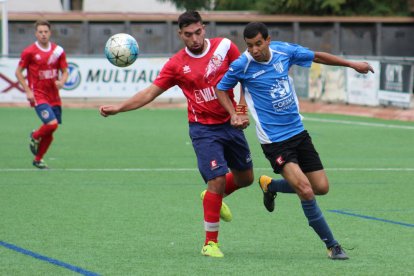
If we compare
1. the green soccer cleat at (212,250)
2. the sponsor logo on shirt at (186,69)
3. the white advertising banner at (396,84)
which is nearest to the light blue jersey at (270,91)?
the sponsor logo on shirt at (186,69)

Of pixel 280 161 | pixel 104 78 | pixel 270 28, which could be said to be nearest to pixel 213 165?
pixel 280 161

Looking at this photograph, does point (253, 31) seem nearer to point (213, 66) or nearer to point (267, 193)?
point (213, 66)

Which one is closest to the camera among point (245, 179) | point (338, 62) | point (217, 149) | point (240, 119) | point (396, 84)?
point (240, 119)

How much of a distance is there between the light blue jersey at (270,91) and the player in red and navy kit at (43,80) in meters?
7.63

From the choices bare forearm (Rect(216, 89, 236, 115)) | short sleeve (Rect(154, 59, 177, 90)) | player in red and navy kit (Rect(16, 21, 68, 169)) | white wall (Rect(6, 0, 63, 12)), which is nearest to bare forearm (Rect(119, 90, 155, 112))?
short sleeve (Rect(154, 59, 177, 90))

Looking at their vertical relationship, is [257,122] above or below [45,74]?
above

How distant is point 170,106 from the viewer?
1297 inches

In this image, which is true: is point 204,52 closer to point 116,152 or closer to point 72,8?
point 116,152

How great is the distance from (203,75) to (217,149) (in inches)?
25.7

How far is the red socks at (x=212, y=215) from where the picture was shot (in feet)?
29.9

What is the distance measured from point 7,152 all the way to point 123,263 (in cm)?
1069

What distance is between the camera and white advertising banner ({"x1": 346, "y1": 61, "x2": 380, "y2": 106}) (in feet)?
92.6

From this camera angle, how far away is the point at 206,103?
944cm

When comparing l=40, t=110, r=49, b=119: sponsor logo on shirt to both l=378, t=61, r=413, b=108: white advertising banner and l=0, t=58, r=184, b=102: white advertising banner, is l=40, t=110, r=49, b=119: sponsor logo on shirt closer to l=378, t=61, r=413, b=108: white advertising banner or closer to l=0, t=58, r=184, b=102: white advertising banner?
l=378, t=61, r=413, b=108: white advertising banner
